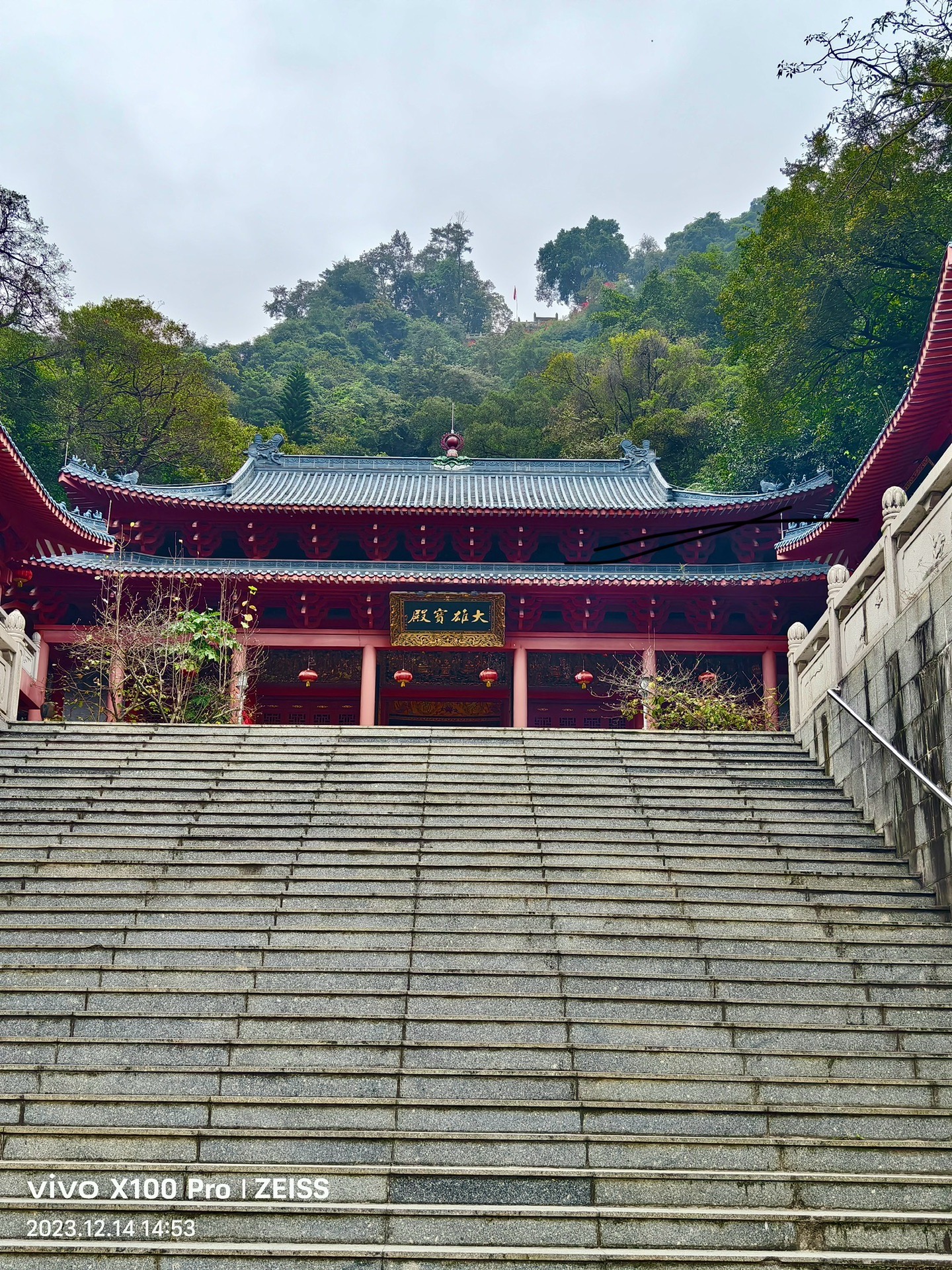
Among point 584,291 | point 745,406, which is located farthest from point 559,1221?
point 584,291

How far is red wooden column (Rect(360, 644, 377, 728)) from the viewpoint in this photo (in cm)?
2131

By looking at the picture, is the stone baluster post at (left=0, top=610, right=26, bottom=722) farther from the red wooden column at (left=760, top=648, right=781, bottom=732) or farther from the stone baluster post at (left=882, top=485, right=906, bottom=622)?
the red wooden column at (left=760, top=648, right=781, bottom=732)

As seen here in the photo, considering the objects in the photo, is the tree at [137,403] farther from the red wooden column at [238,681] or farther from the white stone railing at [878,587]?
the white stone railing at [878,587]

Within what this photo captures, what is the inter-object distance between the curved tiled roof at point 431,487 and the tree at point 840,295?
11.9 feet

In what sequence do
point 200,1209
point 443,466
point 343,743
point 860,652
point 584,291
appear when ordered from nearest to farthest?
point 200,1209 < point 860,652 < point 343,743 < point 443,466 < point 584,291

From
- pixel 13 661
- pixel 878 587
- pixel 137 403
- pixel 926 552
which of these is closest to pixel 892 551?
pixel 878 587

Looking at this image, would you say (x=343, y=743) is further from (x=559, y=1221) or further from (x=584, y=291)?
(x=584, y=291)

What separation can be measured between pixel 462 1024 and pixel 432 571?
15152 mm

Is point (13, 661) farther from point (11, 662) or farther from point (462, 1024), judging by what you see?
point (462, 1024)

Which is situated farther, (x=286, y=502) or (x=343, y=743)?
(x=286, y=502)

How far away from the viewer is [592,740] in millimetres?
12672

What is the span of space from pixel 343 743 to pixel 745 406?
62.1 ft

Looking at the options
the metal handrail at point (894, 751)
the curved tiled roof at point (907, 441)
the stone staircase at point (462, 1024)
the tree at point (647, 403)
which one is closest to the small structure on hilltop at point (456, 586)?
the curved tiled roof at point (907, 441)

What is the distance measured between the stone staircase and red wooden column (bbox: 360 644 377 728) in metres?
9.68
